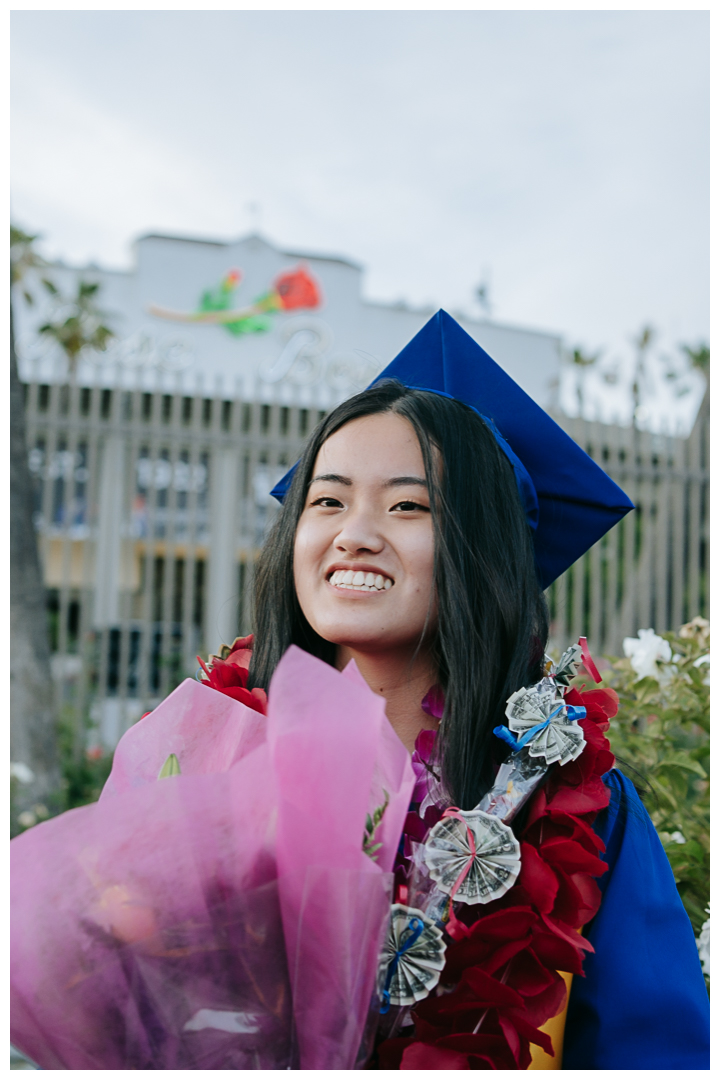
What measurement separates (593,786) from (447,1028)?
1.19ft

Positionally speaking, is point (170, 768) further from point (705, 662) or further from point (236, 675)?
point (705, 662)

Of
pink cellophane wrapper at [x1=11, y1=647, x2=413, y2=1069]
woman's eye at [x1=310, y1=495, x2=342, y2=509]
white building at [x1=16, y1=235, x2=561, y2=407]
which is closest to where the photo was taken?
pink cellophane wrapper at [x1=11, y1=647, x2=413, y2=1069]

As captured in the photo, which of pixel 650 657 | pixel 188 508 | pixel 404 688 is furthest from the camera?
pixel 188 508

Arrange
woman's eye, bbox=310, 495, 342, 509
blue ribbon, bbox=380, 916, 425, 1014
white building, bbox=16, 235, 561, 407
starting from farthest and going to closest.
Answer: white building, bbox=16, 235, 561, 407 < woman's eye, bbox=310, 495, 342, 509 < blue ribbon, bbox=380, 916, 425, 1014

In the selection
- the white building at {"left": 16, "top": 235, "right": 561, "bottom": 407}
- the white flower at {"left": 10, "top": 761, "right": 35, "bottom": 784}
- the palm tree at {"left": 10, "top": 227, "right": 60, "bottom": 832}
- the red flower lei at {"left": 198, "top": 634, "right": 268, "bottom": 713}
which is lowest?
the white flower at {"left": 10, "top": 761, "right": 35, "bottom": 784}

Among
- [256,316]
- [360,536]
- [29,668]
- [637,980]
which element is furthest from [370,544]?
[256,316]

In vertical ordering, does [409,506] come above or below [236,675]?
above

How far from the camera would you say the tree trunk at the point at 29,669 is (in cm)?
463

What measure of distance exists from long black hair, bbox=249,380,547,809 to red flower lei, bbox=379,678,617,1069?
17 centimetres

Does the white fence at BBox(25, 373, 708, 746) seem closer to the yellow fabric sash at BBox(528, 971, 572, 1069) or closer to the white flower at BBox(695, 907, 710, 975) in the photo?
the white flower at BBox(695, 907, 710, 975)

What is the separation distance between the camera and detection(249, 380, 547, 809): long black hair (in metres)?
1.23

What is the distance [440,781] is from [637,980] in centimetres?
36

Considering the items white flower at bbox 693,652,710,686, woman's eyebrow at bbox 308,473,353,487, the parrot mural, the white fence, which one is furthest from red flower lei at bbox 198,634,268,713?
the parrot mural

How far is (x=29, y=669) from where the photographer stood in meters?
4.77
